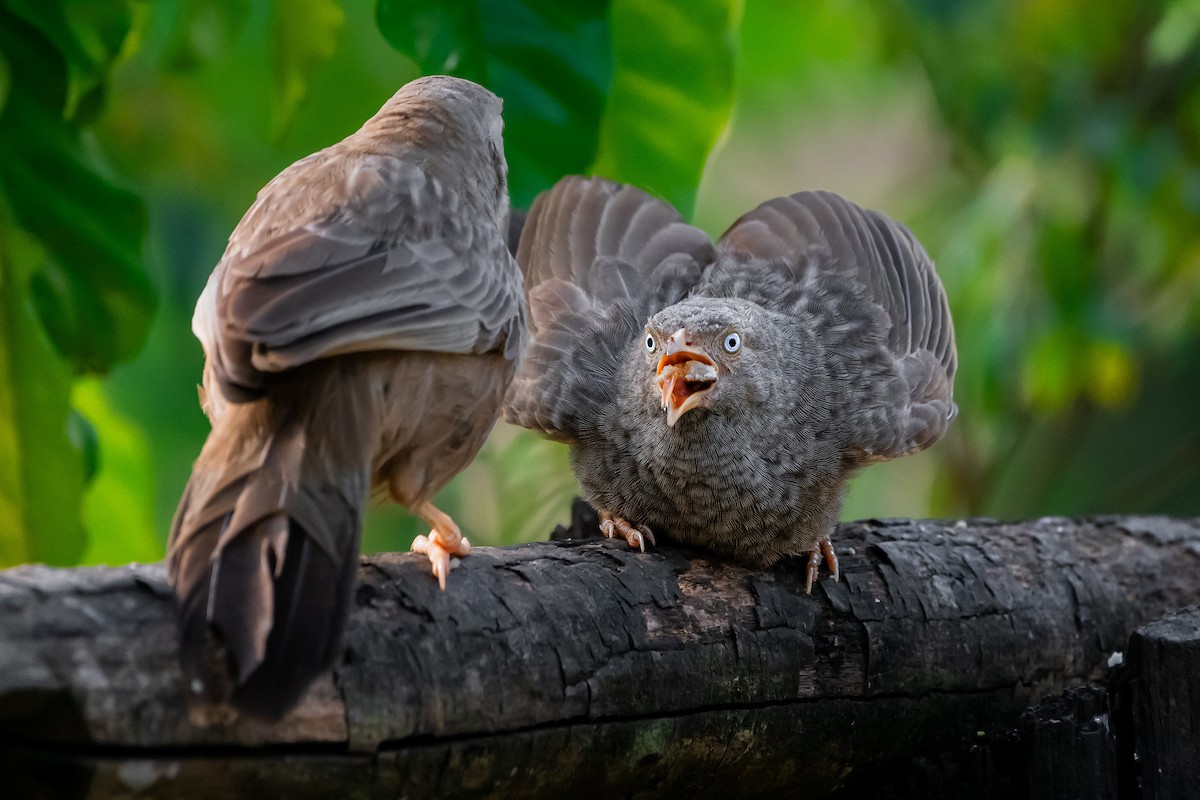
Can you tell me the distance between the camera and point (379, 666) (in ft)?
7.79

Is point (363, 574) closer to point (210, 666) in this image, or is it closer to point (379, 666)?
point (379, 666)

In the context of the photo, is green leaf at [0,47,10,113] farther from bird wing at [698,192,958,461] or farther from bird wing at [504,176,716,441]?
bird wing at [698,192,958,461]

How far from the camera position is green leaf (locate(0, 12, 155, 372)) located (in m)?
3.33

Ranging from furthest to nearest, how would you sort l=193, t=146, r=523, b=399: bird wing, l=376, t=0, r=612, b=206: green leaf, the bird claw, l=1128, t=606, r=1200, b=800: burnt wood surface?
l=376, t=0, r=612, b=206: green leaf, l=1128, t=606, r=1200, b=800: burnt wood surface, the bird claw, l=193, t=146, r=523, b=399: bird wing

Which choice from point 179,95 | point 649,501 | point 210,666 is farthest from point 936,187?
point 210,666

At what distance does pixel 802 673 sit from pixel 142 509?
262cm

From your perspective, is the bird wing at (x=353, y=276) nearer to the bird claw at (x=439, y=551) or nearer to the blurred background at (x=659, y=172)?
the bird claw at (x=439, y=551)

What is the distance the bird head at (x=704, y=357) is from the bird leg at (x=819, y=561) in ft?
1.52

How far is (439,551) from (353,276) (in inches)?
27.2

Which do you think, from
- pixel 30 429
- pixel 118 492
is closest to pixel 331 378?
pixel 30 429

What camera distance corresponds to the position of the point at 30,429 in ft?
11.7

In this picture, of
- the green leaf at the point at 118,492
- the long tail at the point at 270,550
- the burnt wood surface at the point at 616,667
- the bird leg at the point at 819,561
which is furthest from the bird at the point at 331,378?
the green leaf at the point at 118,492

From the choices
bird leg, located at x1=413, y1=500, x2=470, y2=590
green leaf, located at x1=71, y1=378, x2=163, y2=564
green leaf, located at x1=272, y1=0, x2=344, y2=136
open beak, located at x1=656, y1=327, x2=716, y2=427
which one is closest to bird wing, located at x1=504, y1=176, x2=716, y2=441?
open beak, located at x1=656, y1=327, x2=716, y2=427

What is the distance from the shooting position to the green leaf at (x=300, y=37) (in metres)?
3.44
